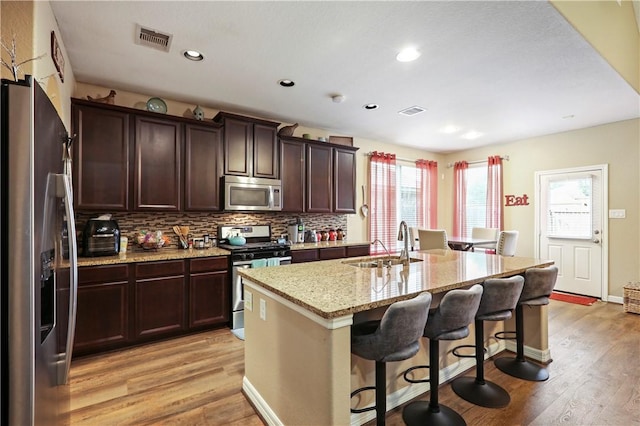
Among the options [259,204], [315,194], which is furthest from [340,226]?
[259,204]

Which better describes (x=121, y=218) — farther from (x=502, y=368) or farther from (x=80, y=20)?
(x=502, y=368)

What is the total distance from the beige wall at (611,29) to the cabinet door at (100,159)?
3.77 metres

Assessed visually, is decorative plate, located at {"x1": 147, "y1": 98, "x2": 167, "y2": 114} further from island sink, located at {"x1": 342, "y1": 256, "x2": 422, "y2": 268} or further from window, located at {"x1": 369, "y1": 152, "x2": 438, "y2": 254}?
window, located at {"x1": 369, "y1": 152, "x2": 438, "y2": 254}

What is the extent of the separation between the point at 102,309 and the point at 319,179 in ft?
9.74

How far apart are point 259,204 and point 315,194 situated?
0.92 meters

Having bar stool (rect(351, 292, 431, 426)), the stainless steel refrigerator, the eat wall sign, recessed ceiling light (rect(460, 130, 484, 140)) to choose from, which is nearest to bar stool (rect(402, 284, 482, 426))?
bar stool (rect(351, 292, 431, 426))

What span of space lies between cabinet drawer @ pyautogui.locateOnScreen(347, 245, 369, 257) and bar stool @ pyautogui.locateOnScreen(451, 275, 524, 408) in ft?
7.87

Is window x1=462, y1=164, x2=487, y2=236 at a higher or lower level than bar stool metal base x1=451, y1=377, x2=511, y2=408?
higher

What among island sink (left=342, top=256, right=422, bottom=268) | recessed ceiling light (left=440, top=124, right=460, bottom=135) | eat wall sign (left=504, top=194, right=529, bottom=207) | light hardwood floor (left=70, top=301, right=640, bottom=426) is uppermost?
recessed ceiling light (left=440, top=124, right=460, bottom=135)

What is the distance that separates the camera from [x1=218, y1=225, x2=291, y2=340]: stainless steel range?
3.47 meters

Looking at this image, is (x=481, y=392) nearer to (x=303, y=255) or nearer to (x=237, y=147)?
(x=303, y=255)

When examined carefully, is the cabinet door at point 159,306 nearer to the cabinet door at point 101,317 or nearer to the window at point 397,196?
the cabinet door at point 101,317

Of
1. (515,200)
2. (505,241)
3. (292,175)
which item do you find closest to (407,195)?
(515,200)

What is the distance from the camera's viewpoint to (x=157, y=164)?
3.38 m
